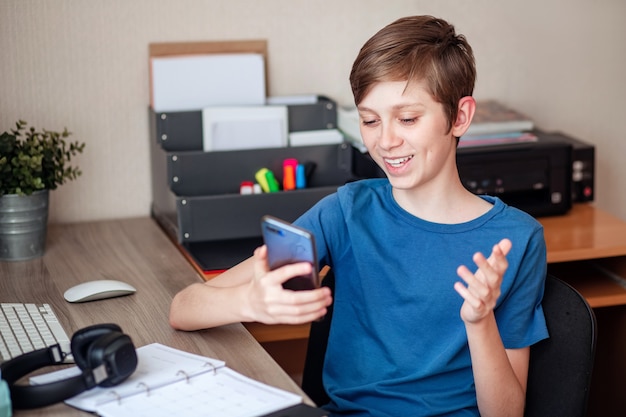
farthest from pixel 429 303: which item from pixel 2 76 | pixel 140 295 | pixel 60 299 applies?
pixel 2 76

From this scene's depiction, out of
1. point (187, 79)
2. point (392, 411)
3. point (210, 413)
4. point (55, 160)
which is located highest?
point (187, 79)

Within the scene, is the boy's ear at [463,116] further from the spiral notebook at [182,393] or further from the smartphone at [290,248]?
the spiral notebook at [182,393]

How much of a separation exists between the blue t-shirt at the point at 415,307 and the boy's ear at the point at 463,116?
0.43 ft

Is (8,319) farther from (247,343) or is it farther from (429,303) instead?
(429,303)

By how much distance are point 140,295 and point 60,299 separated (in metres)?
0.14

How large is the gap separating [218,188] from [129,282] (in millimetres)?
376

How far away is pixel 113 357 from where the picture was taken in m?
1.15

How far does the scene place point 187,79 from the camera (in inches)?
81.8

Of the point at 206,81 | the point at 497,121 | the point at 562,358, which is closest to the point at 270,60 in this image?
the point at 206,81

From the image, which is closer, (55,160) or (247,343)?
(247,343)

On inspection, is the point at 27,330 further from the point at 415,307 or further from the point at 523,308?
the point at 523,308

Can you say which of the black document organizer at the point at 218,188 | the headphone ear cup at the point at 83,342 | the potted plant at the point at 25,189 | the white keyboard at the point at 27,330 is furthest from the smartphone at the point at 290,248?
the potted plant at the point at 25,189

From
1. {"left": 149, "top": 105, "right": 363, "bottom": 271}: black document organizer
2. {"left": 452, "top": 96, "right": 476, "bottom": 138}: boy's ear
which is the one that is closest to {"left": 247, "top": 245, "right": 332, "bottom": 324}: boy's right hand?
{"left": 452, "top": 96, "right": 476, "bottom": 138}: boy's ear

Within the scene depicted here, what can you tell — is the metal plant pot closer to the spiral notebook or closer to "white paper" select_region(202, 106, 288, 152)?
"white paper" select_region(202, 106, 288, 152)
